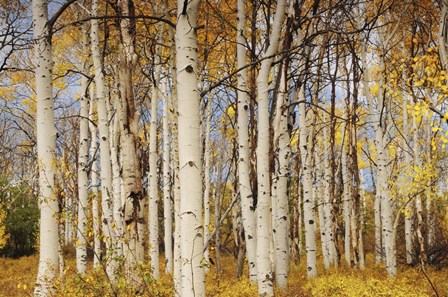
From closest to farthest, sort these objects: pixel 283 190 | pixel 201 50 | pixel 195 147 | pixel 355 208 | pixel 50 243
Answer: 1. pixel 195 147
2. pixel 50 243
3. pixel 283 190
4. pixel 201 50
5. pixel 355 208

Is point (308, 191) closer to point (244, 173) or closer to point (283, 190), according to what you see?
point (283, 190)

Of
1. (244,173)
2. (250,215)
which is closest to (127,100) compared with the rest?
(244,173)

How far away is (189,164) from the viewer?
301 centimetres

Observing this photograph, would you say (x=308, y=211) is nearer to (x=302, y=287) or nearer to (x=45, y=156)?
(x=302, y=287)

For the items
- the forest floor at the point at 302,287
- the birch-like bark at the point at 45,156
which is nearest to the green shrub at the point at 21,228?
the forest floor at the point at 302,287

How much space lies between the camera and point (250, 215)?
6.58 meters

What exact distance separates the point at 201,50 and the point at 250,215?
4963mm

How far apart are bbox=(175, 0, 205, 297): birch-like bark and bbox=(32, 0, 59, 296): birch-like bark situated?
2427 millimetres

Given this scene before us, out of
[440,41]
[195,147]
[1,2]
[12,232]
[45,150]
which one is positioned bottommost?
[12,232]

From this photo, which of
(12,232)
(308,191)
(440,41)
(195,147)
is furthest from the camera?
(12,232)

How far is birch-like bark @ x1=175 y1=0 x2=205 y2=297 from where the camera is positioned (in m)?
2.98

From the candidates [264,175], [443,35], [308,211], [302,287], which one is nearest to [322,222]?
[308,211]

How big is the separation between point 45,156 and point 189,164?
287 cm

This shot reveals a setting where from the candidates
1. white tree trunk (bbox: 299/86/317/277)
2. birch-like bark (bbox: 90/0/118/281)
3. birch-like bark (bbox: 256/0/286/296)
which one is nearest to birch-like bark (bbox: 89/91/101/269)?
birch-like bark (bbox: 90/0/118/281)
